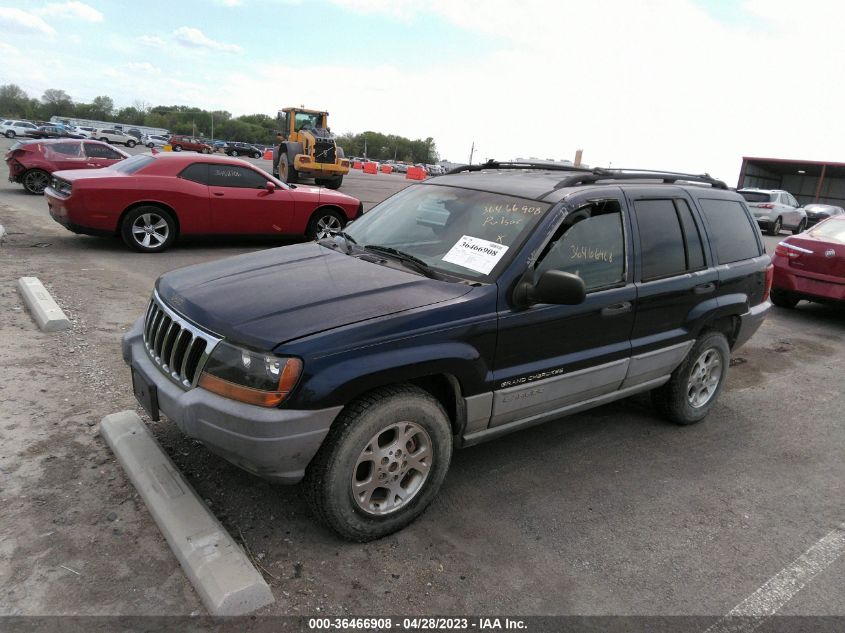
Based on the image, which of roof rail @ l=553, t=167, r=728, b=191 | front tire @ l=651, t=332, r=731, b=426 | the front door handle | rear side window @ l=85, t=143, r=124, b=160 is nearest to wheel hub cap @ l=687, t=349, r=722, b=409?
front tire @ l=651, t=332, r=731, b=426

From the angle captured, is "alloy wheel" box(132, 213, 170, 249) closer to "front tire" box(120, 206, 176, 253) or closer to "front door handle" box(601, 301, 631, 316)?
"front tire" box(120, 206, 176, 253)

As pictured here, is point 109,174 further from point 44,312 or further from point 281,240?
point 44,312

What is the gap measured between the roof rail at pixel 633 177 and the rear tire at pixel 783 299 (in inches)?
212

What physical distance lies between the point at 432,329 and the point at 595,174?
181 cm

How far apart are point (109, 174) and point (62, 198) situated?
2.36 ft

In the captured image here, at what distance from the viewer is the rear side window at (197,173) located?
368 inches

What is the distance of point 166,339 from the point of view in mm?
3166

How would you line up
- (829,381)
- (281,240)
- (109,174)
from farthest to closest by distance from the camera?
(281,240) → (109,174) → (829,381)

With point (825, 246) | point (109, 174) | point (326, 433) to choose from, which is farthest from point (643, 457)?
point (109, 174)

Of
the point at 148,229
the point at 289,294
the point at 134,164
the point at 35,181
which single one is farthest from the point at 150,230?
the point at 35,181

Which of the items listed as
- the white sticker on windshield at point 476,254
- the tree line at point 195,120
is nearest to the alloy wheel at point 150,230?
the white sticker on windshield at point 476,254

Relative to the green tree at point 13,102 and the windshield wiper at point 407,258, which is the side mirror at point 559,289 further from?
the green tree at point 13,102

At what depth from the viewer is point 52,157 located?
14875 millimetres

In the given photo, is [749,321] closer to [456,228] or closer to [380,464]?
[456,228]
